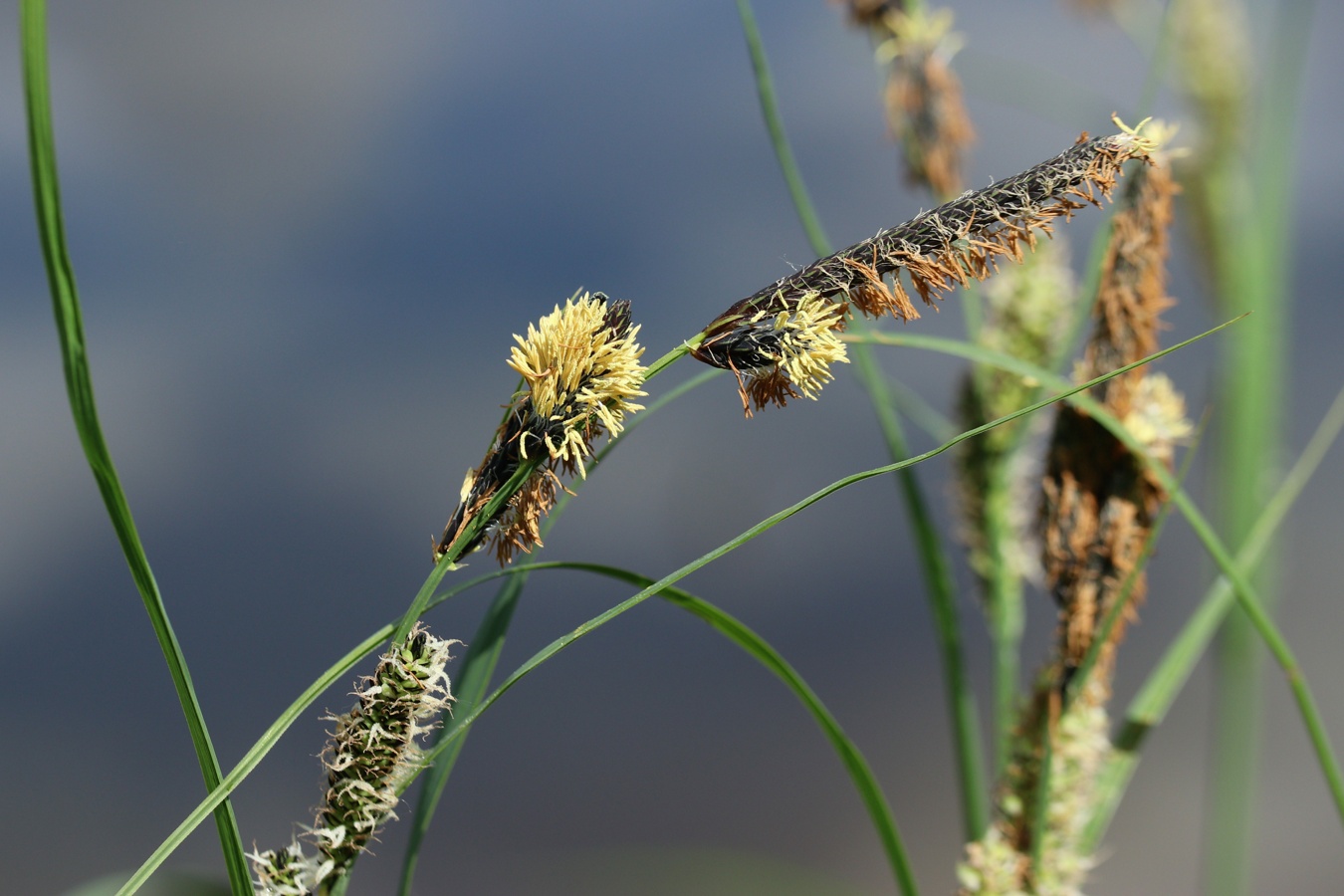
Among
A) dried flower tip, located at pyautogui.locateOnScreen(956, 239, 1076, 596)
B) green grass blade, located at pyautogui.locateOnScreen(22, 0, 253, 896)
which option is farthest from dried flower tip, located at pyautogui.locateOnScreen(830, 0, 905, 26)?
green grass blade, located at pyautogui.locateOnScreen(22, 0, 253, 896)

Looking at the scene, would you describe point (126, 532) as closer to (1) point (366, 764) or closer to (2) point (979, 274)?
(1) point (366, 764)

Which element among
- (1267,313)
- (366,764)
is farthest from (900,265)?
(1267,313)

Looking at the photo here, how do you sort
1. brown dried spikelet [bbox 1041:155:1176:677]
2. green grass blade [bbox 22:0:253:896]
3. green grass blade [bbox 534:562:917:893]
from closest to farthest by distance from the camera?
1. green grass blade [bbox 22:0:253:896]
2. green grass blade [bbox 534:562:917:893]
3. brown dried spikelet [bbox 1041:155:1176:677]

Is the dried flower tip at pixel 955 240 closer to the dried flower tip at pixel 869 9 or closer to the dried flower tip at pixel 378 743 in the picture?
the dried flower tip at pixel 378 743

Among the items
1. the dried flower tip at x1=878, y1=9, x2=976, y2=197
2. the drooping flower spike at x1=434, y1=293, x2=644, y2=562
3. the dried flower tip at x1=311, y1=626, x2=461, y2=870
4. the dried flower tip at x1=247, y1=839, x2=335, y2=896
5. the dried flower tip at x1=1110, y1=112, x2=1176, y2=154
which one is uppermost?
the dried flower tip at x1=878, y1=9, x2=976, y2=197

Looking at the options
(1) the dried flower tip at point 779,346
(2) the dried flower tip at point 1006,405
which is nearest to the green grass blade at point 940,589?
(2) the dried flower tip at point 1006,405

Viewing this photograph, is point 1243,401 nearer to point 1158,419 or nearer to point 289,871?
point 1158,419

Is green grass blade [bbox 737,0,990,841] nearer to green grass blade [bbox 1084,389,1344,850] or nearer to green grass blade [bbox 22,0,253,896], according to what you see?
green grass blade [bbox 1084,389,1344,850]
